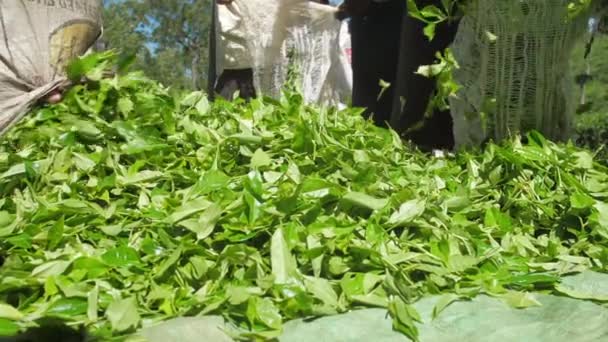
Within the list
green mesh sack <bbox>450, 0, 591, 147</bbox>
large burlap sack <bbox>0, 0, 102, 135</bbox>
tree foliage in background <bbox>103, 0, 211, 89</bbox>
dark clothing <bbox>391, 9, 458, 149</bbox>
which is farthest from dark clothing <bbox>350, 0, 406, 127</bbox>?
tree foliage in background <bbox>103, 0, 211, 89</bbox>

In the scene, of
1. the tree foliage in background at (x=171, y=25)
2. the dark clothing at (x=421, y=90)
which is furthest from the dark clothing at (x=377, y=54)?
the tree foliage in background at (x=171, y=25)

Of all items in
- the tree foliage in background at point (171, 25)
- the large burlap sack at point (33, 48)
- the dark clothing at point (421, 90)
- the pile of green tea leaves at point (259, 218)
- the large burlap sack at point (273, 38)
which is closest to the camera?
the pile of green tea leaves at point (259, 218)

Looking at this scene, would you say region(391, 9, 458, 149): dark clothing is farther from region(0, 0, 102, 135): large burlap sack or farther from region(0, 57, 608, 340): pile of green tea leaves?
region(0, 0, 102, 135): large burlap sack

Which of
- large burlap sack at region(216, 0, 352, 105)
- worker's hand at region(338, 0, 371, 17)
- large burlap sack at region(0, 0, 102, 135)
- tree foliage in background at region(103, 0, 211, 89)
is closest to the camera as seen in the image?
large burlap sack at region(0, 0, 102, 135)

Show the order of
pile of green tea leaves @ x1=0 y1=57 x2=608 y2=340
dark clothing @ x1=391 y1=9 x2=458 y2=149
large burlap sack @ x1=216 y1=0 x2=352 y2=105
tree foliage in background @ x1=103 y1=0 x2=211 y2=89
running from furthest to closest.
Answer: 1. tree foliage in background @ x1=103 y1=0 x2=211 y2=89
2. large burlap sack @ x1=216 y1=0 x2=352 y2=105
3. dark clothing @ x1=391 y1=9 x2=458 y2=149
4. pile of green tea leaves @ x1=0 y1=57 x2=608 y2=340

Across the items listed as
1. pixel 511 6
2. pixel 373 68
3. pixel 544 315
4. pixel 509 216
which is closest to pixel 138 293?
pixel 544 315

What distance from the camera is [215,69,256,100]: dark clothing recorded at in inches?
122

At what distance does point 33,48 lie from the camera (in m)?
1.73

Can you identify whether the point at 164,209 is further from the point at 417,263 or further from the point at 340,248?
the point at 417,263

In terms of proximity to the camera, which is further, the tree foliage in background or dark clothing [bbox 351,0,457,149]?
the tree foliage in background

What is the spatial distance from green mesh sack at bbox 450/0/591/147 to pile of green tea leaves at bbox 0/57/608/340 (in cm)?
21

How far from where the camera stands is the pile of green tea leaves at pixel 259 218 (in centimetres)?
104

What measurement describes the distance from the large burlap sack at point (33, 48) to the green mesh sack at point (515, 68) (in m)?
1.08

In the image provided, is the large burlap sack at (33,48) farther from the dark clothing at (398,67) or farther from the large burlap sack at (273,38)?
the large burlap sack at (273,38)
